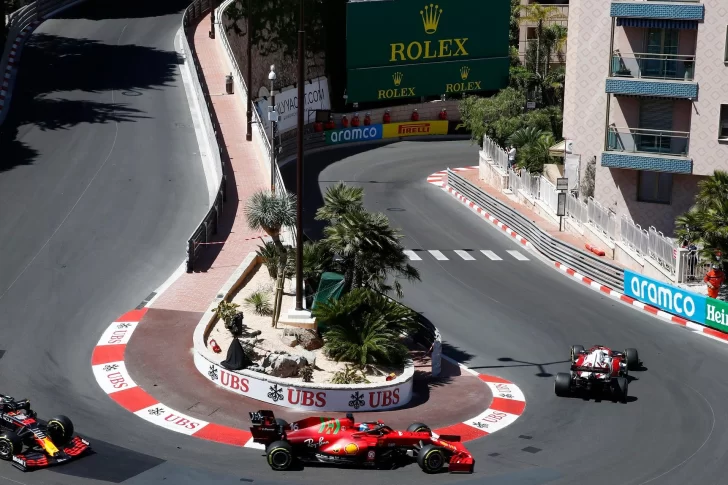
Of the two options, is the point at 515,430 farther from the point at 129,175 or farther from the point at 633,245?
the point at 129,175

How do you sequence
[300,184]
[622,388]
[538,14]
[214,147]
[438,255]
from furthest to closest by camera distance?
[538,14]
[214,147]
[438,255]
[300,184]
[622,388]

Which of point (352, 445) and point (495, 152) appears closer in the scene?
point (352, 445)

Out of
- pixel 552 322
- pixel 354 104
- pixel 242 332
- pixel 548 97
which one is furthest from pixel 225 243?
pixel 548 97

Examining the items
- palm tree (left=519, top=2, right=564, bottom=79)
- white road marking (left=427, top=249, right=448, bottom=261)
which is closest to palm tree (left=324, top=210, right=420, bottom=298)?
white road marking (left=427, top=249, right=448, bottom=261)

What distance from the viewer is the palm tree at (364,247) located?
32.7 metres

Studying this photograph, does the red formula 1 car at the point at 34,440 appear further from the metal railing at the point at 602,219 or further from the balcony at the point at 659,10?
the balcony at the point at 659,10

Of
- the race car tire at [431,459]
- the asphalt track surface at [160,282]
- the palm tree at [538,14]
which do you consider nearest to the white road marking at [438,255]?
the asphalt track surface at [160,282]

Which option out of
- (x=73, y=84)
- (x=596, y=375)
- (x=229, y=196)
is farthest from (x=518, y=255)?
(x=73, y=84)

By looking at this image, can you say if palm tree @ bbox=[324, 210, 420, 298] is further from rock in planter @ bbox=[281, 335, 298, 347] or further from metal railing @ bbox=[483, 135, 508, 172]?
metal railing @ bbox=[483, 135, 508, 172]

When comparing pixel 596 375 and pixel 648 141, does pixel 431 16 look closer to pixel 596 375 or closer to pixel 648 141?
pixel 648 141

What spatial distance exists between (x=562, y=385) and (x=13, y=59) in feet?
133

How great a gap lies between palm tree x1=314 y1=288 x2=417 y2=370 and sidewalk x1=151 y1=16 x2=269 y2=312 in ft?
16.8

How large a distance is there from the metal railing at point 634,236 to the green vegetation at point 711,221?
7.24ft

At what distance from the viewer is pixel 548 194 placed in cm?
5116
